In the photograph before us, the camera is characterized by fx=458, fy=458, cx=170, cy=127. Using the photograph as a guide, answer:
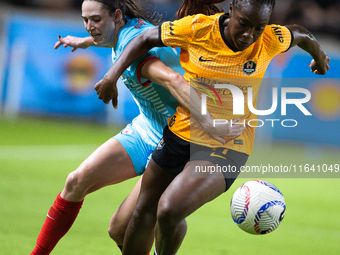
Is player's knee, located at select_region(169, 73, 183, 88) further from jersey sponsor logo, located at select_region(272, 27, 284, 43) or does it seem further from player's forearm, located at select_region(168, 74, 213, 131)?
jersey sponsor logo, located at select_region(272, 27, 284, 43)

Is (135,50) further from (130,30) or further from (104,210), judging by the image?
(104,210)

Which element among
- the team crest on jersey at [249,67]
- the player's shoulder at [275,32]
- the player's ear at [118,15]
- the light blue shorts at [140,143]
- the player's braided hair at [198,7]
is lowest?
the light blue shorts at [140,143]

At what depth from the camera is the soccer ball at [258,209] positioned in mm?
3039

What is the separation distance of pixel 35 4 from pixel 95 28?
9.89 meters

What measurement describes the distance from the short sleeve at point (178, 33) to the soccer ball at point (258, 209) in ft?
3.64

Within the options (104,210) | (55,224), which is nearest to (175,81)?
(55,224)

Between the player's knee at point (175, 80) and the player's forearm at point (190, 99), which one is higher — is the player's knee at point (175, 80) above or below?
above

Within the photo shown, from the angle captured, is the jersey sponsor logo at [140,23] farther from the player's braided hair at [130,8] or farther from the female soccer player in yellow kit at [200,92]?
the female soccer player in yellow kit at [200,92]

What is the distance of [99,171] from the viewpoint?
3389 mm

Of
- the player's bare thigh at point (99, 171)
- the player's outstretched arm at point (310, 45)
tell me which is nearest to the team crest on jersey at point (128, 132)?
the player's bare thigh at point (99, 171)

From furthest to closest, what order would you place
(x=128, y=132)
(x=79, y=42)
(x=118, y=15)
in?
(x=79, y=42)
(x=128, y=132)
(x=118, y=15)

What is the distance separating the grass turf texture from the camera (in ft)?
13.9

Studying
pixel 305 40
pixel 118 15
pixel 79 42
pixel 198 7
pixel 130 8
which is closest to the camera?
pixel 305 40

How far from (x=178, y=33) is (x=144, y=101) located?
2.66 feet
